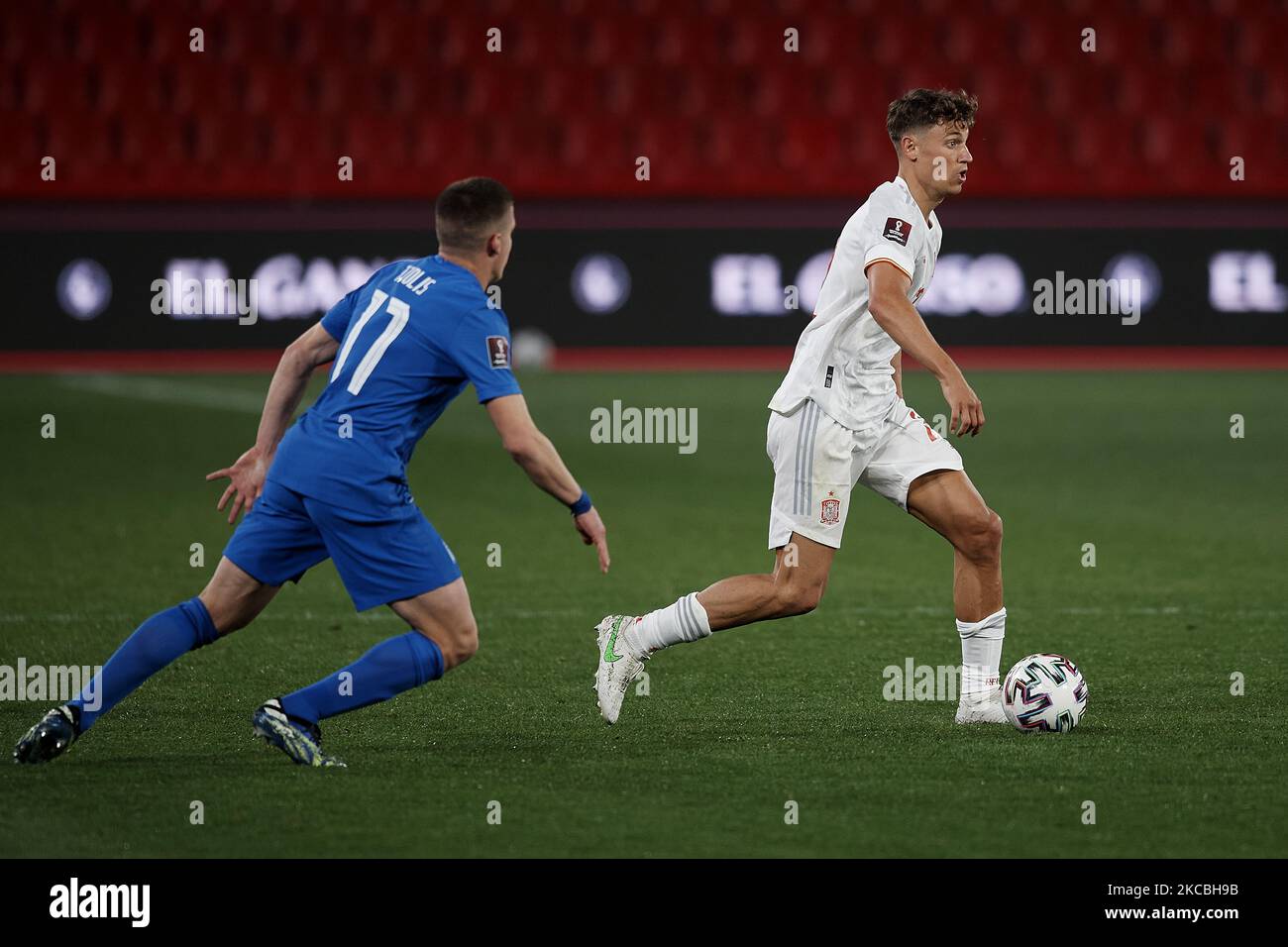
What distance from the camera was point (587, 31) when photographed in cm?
2159

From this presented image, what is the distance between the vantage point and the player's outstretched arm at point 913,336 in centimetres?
478

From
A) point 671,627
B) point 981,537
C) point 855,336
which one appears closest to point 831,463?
point 855,336

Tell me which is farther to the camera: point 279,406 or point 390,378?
point 279,406

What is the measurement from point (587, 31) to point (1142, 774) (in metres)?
18.1

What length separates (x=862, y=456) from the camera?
5.17 metres

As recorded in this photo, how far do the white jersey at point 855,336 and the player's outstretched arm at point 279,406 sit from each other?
129cm

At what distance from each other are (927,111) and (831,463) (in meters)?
1.05

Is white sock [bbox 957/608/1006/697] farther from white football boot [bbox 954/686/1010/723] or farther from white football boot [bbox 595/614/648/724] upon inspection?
white football boot [bbox 595/614/648/724]

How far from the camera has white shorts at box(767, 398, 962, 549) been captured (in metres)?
5.11

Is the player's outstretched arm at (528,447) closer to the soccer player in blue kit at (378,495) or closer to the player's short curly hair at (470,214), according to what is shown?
the soccer player in blue kit at (378,495)

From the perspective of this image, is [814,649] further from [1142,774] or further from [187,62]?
[187,62]

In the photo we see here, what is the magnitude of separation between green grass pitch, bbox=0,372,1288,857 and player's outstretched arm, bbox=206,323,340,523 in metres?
0.74

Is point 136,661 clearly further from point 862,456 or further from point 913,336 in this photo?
point 913,336

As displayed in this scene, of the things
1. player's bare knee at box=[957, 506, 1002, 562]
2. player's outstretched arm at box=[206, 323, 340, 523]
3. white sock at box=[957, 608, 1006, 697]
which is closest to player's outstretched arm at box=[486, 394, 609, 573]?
player's outstretched arm at box=[206, 323, 340, 523]
